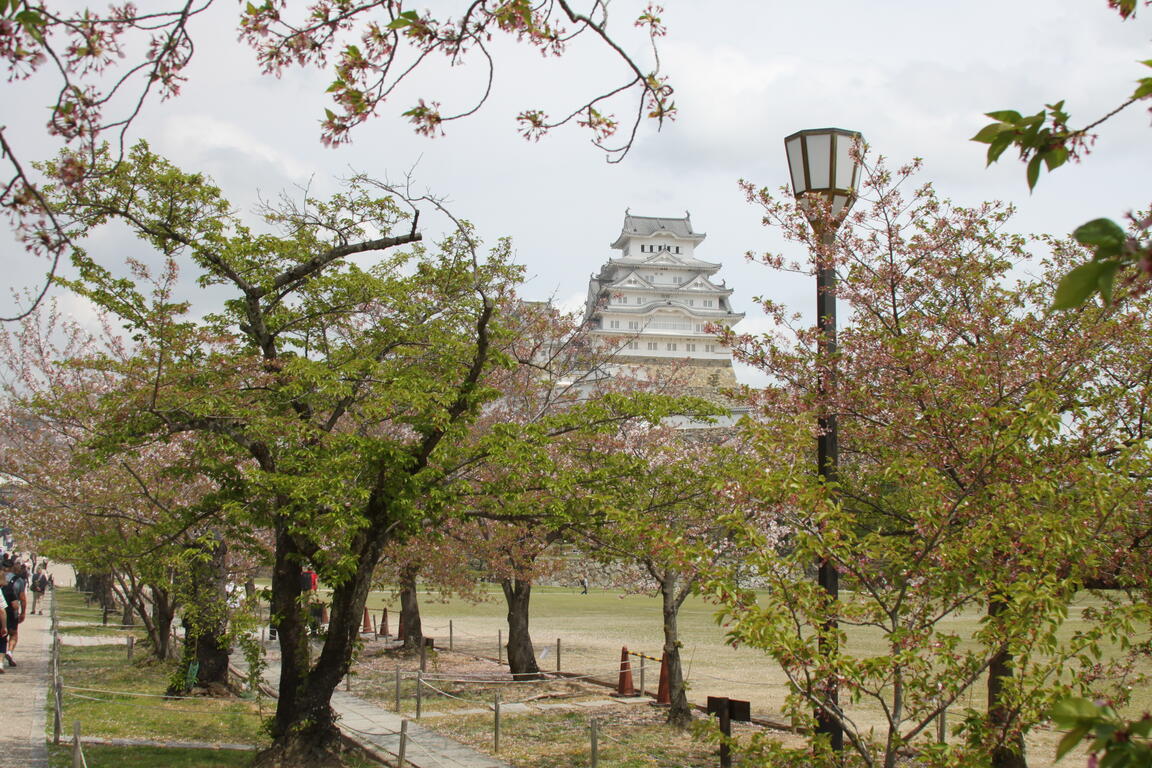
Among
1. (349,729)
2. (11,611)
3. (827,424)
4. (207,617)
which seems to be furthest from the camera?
(11,611)

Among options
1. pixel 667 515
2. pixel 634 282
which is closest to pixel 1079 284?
pixel 667 515

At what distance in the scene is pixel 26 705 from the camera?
1434 cm

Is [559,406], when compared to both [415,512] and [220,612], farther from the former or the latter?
[415,512]

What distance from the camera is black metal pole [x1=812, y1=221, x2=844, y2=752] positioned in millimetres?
5152

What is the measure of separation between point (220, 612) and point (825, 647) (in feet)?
40.3

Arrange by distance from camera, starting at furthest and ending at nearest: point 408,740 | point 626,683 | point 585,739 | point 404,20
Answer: point 626,683 → point 585,739 → point 408,740 → point 404,20

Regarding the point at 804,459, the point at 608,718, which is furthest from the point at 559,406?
the point at 804,459

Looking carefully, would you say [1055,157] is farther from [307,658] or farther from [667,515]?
[667,515]

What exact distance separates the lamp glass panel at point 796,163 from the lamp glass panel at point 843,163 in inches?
10.0

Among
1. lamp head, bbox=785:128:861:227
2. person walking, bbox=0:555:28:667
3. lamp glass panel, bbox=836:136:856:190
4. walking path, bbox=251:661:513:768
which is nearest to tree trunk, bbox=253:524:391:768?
walking path, bbox=251:661:513:768

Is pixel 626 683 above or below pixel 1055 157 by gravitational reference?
below

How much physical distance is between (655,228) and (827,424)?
6392 centimetres

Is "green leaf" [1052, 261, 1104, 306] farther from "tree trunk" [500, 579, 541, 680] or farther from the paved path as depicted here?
"tree trunk" [500, 579, 541, 680]

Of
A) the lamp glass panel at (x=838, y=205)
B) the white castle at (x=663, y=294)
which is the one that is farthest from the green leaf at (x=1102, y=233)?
the white castle at (x=663, y=294)
